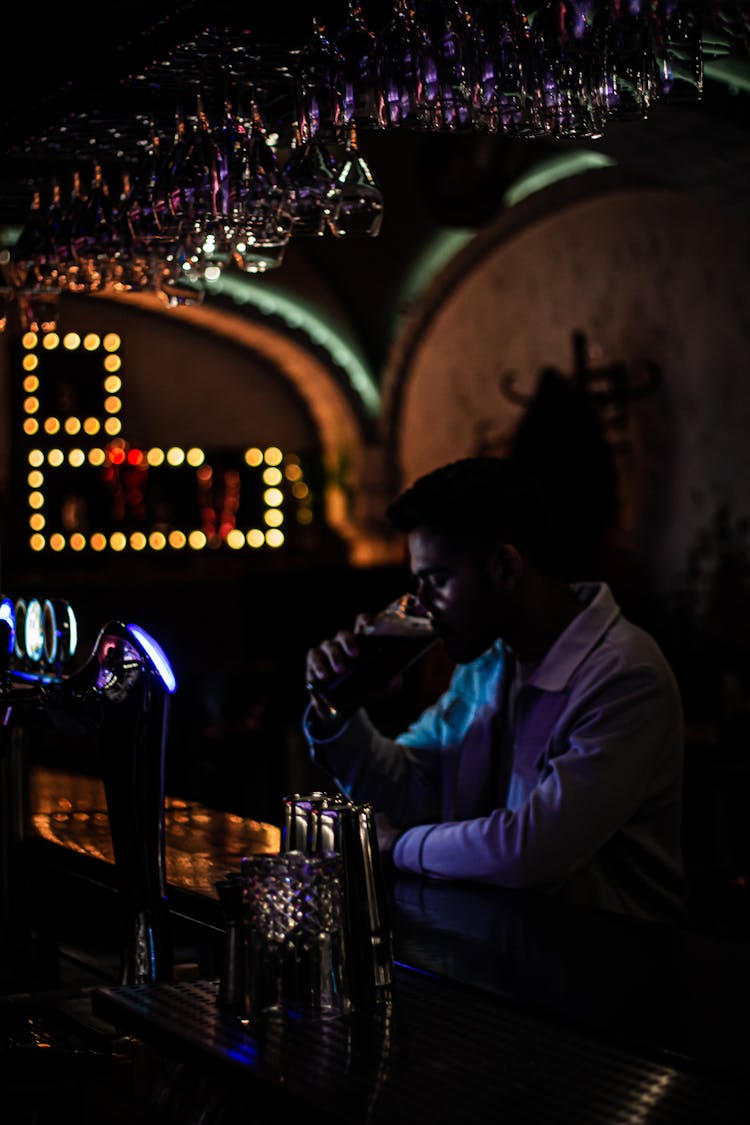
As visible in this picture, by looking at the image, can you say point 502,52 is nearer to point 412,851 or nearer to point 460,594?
point 460,594

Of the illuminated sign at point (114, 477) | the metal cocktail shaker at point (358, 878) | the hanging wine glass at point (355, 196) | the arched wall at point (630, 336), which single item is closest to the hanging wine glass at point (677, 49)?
the hanging wine glass at point (355, 196)

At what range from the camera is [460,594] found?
2.82 m

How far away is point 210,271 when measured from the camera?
320 centimetres

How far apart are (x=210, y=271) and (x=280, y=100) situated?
59cm

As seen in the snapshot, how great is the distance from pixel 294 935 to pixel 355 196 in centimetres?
138

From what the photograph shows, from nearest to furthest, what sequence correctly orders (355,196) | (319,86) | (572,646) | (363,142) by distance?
(319,86) → (355,196) → (572,646) → (363,142)

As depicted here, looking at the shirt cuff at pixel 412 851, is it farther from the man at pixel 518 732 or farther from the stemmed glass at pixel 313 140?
the stemmed glass at pixel 313 140

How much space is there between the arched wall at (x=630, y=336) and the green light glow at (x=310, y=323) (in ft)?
2.69

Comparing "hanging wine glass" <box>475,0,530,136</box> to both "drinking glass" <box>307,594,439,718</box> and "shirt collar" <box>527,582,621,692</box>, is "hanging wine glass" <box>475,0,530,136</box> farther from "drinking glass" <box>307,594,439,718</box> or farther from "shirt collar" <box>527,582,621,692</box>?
"shirt collar" <box>527,582,621,692</box>

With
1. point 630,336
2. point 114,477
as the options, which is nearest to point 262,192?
point 630,336

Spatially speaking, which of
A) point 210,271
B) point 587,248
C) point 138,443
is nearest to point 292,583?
point 138,443

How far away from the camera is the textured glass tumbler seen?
1618 millimetres

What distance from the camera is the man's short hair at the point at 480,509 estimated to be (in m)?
2.81

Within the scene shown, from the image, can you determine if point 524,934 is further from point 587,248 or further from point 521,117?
point 587,248
